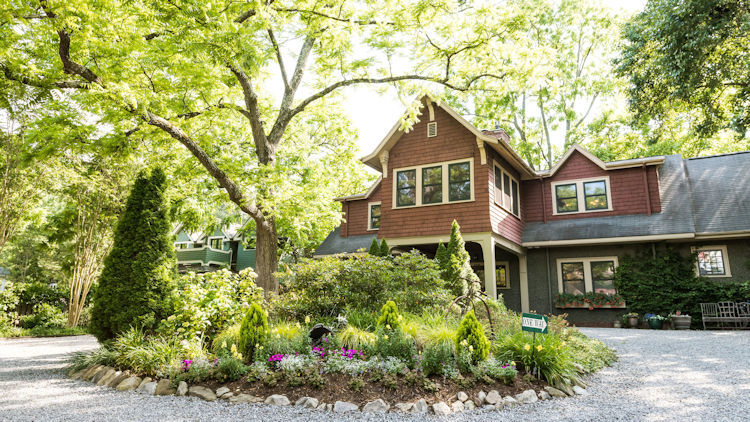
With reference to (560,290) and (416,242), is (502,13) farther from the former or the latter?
(560,290)

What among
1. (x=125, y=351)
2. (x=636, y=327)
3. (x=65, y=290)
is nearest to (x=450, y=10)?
(x=125, y=351)

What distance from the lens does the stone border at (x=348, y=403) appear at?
4410mm

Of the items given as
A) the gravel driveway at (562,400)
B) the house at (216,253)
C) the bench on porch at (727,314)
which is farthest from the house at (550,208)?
the house at (216,253)

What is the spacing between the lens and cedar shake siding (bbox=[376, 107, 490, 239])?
41.4 feet

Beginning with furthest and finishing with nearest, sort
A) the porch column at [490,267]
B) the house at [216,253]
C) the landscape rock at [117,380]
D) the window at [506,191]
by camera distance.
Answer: the house at [216,253] → the window at [506,191] → the porch column at [490,267] → the landscape rock at [117,380]

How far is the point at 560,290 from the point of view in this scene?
14359 millimetres

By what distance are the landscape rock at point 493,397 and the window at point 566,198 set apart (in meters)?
12.1

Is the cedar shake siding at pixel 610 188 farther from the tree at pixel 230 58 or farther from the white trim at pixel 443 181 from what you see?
the tree at pixel 230 58

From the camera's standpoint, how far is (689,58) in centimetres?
1031

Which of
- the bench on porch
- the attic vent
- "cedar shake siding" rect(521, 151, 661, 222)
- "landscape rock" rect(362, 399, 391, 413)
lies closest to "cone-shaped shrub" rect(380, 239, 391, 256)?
the attic vent

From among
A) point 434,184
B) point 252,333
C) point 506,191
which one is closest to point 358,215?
point 434,184

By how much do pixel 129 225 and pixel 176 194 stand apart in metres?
4.87

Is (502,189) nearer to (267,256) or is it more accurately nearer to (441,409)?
(267,256)

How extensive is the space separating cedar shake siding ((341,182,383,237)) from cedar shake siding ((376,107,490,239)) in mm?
3808
